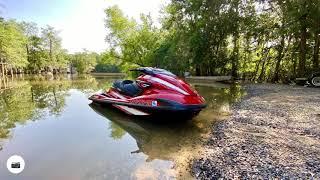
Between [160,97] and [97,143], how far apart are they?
1.59 meters

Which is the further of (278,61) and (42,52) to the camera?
(42,52)

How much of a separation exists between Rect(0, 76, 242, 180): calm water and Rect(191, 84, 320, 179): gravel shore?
0.38m

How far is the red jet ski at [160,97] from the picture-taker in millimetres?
5777

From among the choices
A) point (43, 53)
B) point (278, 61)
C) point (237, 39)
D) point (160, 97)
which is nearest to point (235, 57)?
point (237, 39)

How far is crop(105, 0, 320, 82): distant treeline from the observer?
49.7 ft

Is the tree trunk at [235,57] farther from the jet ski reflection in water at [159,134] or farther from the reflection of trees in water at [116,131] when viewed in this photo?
the reflection of trees in water at [116,131]

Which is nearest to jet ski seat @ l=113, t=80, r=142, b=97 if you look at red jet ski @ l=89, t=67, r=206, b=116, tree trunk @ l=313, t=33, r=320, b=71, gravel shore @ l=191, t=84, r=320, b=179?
red jet ski @ l=89, t=67, r=206, b=116

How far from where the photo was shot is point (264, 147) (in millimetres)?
4125

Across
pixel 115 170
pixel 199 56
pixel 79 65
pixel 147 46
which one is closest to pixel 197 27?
pixel 199 56

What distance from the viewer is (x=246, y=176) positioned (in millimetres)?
3178

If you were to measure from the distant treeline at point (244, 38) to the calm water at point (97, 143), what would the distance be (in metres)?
9.41

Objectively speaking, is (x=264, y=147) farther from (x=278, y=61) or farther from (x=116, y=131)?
(x=278, y=61)

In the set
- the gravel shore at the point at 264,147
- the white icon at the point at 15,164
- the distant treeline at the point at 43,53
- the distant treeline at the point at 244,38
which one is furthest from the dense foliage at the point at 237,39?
the distant treeline at the point at 43,53

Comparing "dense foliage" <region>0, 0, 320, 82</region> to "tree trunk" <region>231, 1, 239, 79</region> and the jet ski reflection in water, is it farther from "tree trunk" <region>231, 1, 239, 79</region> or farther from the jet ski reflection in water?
the jet ski reflection in water
